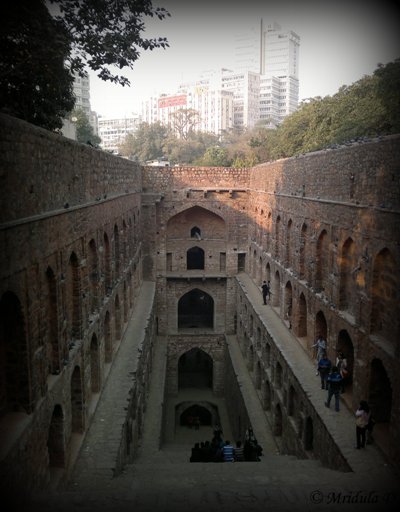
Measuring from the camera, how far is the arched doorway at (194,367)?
88.0ft

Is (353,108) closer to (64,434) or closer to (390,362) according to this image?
(390,362)

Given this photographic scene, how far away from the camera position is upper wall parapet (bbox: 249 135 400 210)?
9414mm

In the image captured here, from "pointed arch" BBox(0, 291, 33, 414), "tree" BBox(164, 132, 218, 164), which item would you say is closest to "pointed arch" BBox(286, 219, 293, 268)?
"pointed arch" BBox(0, 291, 33, 414)

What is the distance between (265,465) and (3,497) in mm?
6398

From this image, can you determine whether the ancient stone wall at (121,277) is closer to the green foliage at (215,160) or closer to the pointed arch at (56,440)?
the pointed arch at (56,440)

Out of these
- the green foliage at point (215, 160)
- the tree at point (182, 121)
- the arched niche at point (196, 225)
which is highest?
the tree at point (182, 121)

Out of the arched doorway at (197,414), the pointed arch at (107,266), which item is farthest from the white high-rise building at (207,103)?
the pointed arch at (107,266)

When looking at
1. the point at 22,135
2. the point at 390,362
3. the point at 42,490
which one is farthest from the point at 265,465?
the point at 22,135

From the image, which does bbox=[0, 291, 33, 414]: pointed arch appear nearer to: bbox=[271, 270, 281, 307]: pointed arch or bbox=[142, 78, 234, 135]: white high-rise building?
→ bbox=[271, 270, 281, 307]: pointed arch

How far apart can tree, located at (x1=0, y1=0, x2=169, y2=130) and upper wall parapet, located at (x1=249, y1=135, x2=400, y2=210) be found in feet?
15.0

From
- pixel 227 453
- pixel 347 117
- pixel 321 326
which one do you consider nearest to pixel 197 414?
pixel 227 453

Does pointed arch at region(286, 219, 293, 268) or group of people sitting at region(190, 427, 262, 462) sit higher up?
pointed arch at region(286, 219, 293, 268)

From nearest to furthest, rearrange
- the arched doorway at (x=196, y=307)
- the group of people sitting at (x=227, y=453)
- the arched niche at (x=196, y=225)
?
the group of people sitting at (x=227, y=453) → the arched niche at (x=196, y=225) → the arched doorway at (x=196, y=307)

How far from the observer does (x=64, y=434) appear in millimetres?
9023
